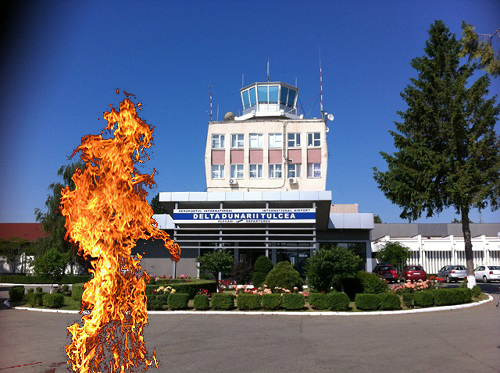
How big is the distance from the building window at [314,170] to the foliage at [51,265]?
2435cm

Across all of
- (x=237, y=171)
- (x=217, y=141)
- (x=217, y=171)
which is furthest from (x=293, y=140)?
Result: (x=217, y=171)

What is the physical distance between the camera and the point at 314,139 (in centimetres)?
4166

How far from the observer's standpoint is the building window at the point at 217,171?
138 feet

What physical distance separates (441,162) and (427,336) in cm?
1607

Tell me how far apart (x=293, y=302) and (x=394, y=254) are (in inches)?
1098

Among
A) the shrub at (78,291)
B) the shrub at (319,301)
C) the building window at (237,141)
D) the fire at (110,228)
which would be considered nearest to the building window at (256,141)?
the building window at (237,141)

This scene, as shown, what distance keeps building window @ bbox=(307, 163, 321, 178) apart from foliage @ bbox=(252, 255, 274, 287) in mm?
13113

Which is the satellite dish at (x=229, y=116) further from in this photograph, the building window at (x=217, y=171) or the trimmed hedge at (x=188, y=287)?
the trimmed hedge at (x=188, y=287)

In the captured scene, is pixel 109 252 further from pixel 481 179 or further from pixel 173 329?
pixel 481 179

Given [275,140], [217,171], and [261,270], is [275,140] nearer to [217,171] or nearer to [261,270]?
[217,171]

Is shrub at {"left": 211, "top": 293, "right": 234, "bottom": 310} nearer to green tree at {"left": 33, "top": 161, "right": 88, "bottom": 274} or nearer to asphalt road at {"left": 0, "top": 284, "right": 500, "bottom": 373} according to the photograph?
asphalt road at {"left": 0, "top": 284, "right": 500, "bottom": 373}

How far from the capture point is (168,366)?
8.73m

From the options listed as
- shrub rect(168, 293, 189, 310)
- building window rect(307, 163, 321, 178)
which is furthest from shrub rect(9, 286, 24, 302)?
building window rect(307, 163, 321, 178)

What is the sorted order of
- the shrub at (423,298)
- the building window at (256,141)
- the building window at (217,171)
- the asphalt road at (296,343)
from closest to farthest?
the asphalt road at (296,343), the shrub at (423,298), the building window at (217,171), the building window at (256,141)
